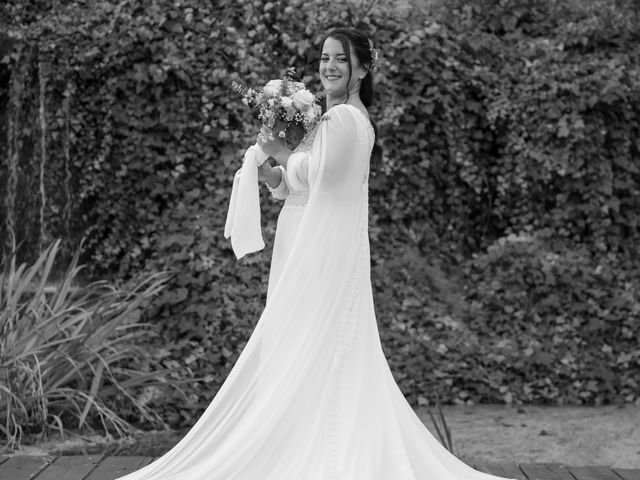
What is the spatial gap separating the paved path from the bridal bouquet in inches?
69.9

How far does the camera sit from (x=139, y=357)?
6297mm

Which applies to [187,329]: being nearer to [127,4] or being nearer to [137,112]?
[137,112]

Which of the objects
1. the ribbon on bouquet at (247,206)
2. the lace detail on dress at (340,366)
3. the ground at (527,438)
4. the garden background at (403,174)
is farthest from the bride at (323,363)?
the garden background at (403,174)

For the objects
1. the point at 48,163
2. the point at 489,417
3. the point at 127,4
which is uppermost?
the point at 127,4

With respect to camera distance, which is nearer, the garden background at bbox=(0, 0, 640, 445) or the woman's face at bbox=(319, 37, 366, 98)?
the woman's face at bbox=(319, 37, 366, 98)

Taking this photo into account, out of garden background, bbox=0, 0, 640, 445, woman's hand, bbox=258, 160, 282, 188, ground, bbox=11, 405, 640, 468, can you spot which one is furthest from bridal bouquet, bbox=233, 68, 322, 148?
garden background, bbox=0, 0, 640, 445

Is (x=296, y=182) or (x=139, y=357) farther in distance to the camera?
(x=139, y=357)

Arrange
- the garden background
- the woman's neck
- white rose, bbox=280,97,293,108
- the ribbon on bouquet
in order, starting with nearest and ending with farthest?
white rose, bbox=280,97,293,108 < the woman's neck < the ribbon on bouquet < the garden background

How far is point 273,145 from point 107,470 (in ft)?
5.77

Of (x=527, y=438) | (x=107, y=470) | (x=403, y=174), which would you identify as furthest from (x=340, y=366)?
(x=403, y=174)

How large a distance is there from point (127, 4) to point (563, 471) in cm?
551

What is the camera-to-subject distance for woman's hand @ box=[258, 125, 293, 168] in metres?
3.72

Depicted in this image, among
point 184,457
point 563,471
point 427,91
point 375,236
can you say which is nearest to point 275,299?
point 184,457

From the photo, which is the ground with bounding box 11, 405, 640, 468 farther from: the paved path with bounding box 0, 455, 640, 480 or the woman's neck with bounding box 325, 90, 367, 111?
the woman's neck with bounding box 325, 90, 367, 111
